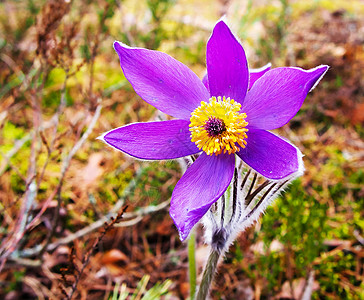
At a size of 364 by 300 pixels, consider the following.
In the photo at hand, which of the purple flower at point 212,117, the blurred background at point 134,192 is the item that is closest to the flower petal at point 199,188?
the purple flower at point 212,117

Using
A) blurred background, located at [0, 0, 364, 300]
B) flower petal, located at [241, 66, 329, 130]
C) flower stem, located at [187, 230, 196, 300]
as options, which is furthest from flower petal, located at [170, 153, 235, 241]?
flower stem, located at [187, 230, 196, 300]

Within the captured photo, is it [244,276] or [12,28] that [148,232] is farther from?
[12,28]

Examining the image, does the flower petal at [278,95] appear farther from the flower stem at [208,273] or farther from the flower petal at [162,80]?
the flower stem at [208,273]

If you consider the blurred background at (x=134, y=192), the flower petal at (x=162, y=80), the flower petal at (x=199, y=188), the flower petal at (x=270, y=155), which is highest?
the flower petal at (x=162, y=80)

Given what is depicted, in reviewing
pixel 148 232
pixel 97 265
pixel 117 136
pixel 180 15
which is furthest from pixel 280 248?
pixel 180 15

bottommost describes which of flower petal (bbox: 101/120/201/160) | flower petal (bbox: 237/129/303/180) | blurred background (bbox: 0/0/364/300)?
blurred background (bbox: 0/0/364/300)

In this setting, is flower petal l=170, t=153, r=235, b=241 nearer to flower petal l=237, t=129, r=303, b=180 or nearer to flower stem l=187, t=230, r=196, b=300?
flower petal l=237, t=129, r=303, b=180
